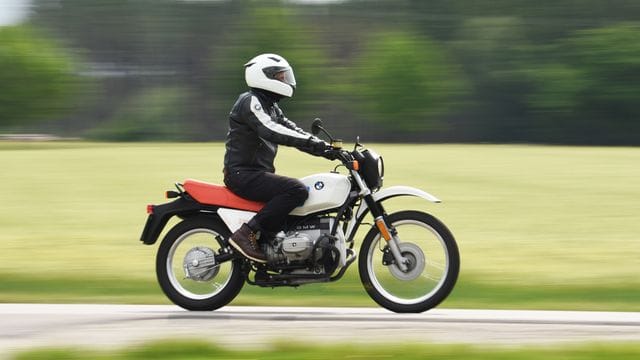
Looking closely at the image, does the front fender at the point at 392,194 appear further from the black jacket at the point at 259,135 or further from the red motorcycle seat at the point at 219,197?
the red motorcycle seat at the point at 219,197

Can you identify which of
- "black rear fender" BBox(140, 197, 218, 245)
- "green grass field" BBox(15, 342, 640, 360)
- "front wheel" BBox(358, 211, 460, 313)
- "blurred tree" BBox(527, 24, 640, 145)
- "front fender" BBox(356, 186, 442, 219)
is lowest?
"green grass field" BBox(15, 342, 640, 360)

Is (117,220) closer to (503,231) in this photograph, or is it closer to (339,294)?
(503,231)

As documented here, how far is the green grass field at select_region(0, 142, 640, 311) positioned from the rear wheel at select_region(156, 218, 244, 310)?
2.97 feet

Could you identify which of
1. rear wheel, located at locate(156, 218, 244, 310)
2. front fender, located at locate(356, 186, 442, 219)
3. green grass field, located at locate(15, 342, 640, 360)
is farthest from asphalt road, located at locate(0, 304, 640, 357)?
front fender, located at locate(356, 186, 442, 219)

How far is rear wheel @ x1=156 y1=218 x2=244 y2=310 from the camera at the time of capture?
319 inches

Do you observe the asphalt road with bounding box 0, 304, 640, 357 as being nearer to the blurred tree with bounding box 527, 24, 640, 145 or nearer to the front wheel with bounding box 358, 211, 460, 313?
the front wheel with bounding box 358, 211, 460, 313

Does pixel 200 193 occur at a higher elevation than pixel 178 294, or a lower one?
higher

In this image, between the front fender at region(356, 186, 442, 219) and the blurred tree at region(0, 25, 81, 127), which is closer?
the front fender at region(356, 186, 442, 219)

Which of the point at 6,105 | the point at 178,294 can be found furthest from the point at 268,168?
the point at 6,105

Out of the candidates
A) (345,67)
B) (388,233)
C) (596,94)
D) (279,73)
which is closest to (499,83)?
(596,94)

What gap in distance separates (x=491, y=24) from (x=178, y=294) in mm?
79759

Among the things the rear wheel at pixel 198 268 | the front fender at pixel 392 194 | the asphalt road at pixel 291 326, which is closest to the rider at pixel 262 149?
the rear wheel at pixel 198 268

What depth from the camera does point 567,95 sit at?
78688 millimetres

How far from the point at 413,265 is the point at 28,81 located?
68069 millimetres
